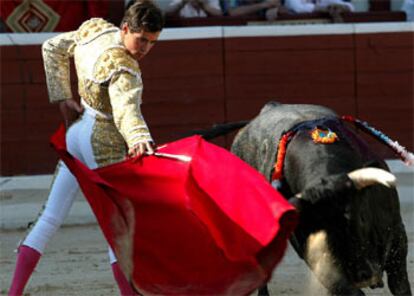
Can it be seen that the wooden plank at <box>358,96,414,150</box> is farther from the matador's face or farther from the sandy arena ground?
the matador's face

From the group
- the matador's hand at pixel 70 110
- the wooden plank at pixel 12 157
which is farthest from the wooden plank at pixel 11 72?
the matador's hand at pixel 70 110

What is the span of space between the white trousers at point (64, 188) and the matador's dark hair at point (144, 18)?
1.24ft

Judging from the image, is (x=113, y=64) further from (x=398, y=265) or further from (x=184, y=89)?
(x=184, y=89)

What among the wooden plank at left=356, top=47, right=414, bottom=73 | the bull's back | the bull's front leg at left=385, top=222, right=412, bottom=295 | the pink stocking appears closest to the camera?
the bull's front leg at left=385, top=222, right=412, bottom=295

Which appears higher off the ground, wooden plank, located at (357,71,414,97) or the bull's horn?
the bull's horn

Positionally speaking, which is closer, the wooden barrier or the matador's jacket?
the matador's jacket

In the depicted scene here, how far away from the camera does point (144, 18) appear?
11.0 feet

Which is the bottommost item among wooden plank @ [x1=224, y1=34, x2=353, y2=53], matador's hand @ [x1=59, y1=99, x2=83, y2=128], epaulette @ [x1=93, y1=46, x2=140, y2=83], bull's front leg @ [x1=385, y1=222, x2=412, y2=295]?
bull's front leg @ [x1=385, y1=222, x2=412, y2=295]

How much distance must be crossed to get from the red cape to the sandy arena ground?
1.04 ft

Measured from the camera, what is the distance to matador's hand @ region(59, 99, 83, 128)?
365 centimetres

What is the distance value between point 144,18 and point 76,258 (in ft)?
6.51

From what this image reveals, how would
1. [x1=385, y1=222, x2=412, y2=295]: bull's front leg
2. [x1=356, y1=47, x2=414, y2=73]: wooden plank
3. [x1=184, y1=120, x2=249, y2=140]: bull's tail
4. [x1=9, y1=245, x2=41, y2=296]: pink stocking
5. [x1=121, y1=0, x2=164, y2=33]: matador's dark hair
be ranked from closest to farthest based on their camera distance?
1. [x1=121, y1=0, x2=164, y2=33]: matador's dark hair
2. [x1=385, y1=222, x2=412, y2=295]: bull's front leg
3. [x1=9, y1=245, x2=41, y2=296]: pink stocking
4. [x1=184, y1=120, x2=249, y2=140]: bull's tail
5. [x1=356, y1=47, x2=414, y2=73]: wooden plank

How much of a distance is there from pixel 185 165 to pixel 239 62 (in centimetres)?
323

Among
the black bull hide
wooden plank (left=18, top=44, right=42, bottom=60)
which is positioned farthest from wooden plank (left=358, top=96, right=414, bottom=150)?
the black bull hide
